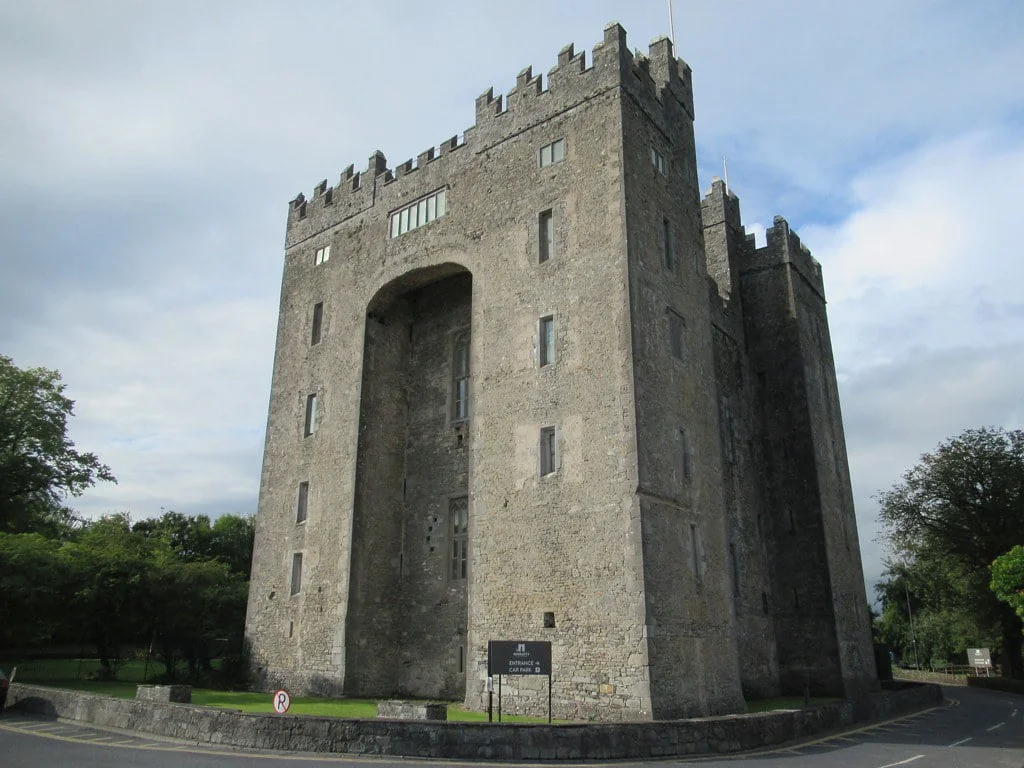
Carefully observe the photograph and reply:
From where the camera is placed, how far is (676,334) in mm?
21906

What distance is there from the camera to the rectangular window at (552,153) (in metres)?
22.5

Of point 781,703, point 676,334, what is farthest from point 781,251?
point 781,703

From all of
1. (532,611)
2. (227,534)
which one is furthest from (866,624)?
(227,534)

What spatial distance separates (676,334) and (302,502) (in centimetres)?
1385

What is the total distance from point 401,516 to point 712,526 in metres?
10.3

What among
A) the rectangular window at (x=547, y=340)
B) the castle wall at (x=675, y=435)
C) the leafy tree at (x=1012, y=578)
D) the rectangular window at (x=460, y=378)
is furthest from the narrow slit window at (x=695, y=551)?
the leafy tree at (x=1012, y=578)

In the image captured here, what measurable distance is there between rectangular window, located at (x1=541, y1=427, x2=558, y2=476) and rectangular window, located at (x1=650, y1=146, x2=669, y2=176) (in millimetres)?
8910

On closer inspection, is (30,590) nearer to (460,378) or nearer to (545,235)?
(460,378)

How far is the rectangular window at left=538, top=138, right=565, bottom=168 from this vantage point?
73.9 ft

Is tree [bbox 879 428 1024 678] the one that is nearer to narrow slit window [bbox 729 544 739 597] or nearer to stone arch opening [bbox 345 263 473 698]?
narrow slit window [bbox 729 544 739 597]

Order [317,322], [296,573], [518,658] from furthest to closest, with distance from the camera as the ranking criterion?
1. [317,322]
2. [296,573]
3. [518,658]

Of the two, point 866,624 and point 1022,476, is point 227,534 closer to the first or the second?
point 866,624

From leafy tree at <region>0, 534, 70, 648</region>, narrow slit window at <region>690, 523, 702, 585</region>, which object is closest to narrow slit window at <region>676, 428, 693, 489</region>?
narrow slit window at <region>690, 523, 702, 585</region>

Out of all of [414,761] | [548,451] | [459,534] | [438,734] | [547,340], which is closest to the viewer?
[414,761]
